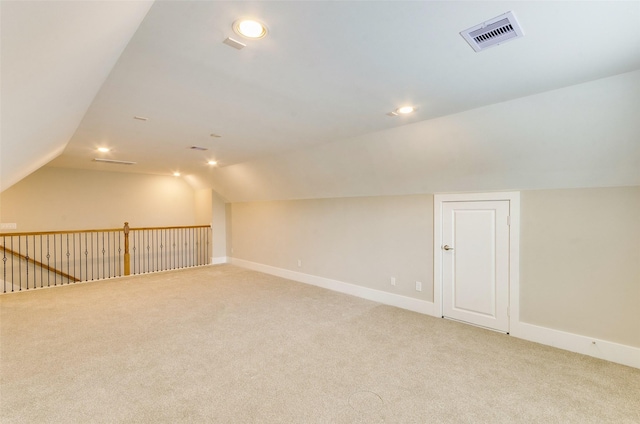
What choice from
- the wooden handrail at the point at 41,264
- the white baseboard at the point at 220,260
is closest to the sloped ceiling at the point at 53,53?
the wooden handrail at the point at 41,264

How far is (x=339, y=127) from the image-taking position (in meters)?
3.49

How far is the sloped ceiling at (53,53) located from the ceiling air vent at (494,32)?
5.73ft

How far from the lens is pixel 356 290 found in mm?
4977

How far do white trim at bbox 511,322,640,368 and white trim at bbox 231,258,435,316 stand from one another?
1102 mm

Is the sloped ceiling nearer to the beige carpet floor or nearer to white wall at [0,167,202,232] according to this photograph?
the beige carpet floor

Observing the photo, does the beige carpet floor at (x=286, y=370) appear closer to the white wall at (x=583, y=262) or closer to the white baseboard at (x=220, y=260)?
the white wall at (x=583, y=262)

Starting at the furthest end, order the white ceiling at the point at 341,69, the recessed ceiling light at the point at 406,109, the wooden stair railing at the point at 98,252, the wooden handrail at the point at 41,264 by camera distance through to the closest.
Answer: the wooden stair railing at the point at 98,252 < the wooden handrail at the point at 41,264 < the recessed ceiling light at the point at 406,109 < the white ceiling at the point at 341,69

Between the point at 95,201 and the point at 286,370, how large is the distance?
6.77 meters

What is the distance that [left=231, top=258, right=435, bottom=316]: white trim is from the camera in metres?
4.21

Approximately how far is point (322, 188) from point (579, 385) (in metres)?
3.99

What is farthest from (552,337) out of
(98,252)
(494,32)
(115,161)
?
(98,252)

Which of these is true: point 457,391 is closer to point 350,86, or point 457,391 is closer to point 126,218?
point 350,86

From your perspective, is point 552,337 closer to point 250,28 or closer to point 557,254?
point 557,254

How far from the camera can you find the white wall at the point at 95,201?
240 inches
